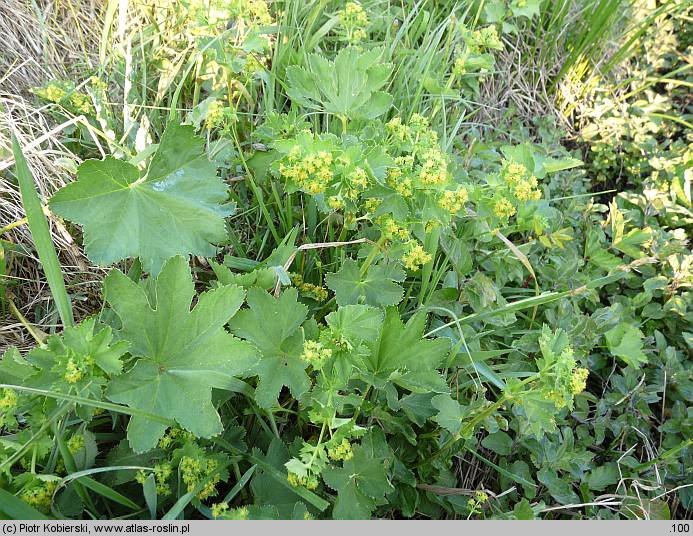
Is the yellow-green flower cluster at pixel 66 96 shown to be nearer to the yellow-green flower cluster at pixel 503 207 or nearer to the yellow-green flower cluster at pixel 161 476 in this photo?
the yellow-green flower cluster at pixel 161 476

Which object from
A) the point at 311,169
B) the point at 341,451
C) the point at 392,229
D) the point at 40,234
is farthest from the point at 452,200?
the point at 40,234

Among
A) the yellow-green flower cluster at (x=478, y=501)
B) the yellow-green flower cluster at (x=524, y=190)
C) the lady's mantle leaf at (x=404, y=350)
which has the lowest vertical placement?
the yellow-green flower cluster at (x=478, y=501)

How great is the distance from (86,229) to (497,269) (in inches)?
50.5

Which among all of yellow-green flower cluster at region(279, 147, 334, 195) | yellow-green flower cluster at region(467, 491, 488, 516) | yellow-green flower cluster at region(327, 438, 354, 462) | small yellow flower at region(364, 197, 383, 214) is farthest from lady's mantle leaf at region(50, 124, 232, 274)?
yellow-green flower cluster at region(467, 491, 488, 516)

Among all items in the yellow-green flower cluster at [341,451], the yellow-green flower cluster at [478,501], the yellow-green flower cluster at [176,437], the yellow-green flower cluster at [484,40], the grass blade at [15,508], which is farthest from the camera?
the yellow-green flower cluster at [484,40]

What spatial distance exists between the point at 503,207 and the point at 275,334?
673 mm

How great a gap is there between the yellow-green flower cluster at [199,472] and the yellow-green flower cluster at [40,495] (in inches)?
10.8

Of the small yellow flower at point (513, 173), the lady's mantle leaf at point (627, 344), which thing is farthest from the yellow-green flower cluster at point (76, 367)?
the lady's mantle leaf at point (627, 344)

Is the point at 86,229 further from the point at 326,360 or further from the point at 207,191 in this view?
the point at 326,360

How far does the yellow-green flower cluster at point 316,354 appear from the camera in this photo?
48.3 inches

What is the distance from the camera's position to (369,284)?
161cm

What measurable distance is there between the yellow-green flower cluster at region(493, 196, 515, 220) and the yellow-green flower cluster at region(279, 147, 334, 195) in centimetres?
46

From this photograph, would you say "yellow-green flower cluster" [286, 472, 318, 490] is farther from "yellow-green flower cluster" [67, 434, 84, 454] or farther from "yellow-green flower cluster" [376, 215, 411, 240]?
"yellow-green flower cluster" [376, 215, 411, 240]

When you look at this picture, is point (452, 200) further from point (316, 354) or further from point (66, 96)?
point (66, 96)
